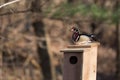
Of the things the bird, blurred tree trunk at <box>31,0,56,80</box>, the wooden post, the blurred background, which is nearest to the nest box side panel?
the wooden post

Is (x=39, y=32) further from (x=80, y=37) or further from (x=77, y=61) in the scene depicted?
(x=80, y=37)

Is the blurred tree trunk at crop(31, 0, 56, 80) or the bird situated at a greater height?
the bird

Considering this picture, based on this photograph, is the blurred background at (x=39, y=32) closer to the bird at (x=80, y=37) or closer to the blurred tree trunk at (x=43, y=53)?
the blurred tree trunk at (x=43, y=53)

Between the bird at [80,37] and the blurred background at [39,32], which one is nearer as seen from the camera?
the bird at [80,37]

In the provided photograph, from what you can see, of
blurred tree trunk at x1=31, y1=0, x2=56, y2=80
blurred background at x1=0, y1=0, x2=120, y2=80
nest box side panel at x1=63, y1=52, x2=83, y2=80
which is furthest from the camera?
blurred tree trunk at x1=31, y1=0, x2=56, y2=80

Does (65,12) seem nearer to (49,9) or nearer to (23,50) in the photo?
(49,9)

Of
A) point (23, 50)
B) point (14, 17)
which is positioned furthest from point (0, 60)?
point (23, 50)

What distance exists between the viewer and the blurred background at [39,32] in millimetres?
9527

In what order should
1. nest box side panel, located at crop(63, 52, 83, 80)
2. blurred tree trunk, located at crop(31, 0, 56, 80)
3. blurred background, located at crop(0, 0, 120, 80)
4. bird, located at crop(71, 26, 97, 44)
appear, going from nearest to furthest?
bird, located at crop(71, 26, 97, 44)
nest box side panel, located at crop(63, 52, 83, 80)
blurred background, located at crop(0, 0, 120, 80)
blurred tree trunk, located at crop(31, 0, 56, 80)

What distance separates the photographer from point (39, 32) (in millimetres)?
12711

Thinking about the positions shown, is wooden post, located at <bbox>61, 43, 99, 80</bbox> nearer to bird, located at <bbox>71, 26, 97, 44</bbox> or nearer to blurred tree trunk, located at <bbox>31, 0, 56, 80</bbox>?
bird, located at <bbox>71, 26, 97, 44</bbox>

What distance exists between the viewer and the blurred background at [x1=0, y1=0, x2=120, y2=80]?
31.3ft

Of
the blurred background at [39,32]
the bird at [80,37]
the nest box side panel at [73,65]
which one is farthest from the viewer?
the blurred background at [39,32]

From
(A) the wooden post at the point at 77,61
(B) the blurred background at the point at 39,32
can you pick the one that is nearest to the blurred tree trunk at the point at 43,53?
(B) the blurred background at the point at 39,32
